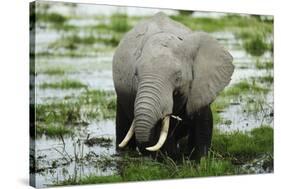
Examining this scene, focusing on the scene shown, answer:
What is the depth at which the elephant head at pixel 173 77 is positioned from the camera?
6.23 metres

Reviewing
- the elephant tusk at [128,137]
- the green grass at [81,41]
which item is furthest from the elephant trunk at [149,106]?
the green grass at [81,41]

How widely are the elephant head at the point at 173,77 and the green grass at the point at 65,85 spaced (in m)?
0.52

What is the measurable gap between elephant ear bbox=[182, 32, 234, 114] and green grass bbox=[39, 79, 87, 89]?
96cm

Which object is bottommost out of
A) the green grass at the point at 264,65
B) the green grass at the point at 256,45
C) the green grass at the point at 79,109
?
the green grass at the point at 79,109

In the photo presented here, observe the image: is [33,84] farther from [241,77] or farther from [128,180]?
[241,77]

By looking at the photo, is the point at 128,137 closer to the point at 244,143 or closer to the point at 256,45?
the point at 244,143

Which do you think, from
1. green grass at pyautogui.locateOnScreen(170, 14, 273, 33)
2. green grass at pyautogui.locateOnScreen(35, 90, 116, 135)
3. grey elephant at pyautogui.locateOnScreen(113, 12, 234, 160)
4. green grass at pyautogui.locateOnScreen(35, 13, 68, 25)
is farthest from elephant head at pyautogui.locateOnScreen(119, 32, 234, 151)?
green grass at pyautogui.locateOnScreen(35, 13, 68, 25)

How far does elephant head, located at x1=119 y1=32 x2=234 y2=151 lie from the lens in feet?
20.5

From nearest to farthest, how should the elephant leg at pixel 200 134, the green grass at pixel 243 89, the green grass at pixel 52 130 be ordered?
the green grass at pixel 52 130
the elephant leg at pixel 200 134
the green grass at pixel 243 89

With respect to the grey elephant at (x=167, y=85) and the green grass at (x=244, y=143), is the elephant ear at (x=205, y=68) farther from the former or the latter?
the green grass at (x=244, y=143)

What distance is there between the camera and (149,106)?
20.3 feet

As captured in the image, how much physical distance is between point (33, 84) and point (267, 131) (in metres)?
2.54

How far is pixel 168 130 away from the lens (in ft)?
22.4

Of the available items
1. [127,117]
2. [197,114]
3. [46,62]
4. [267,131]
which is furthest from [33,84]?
[267,131]
